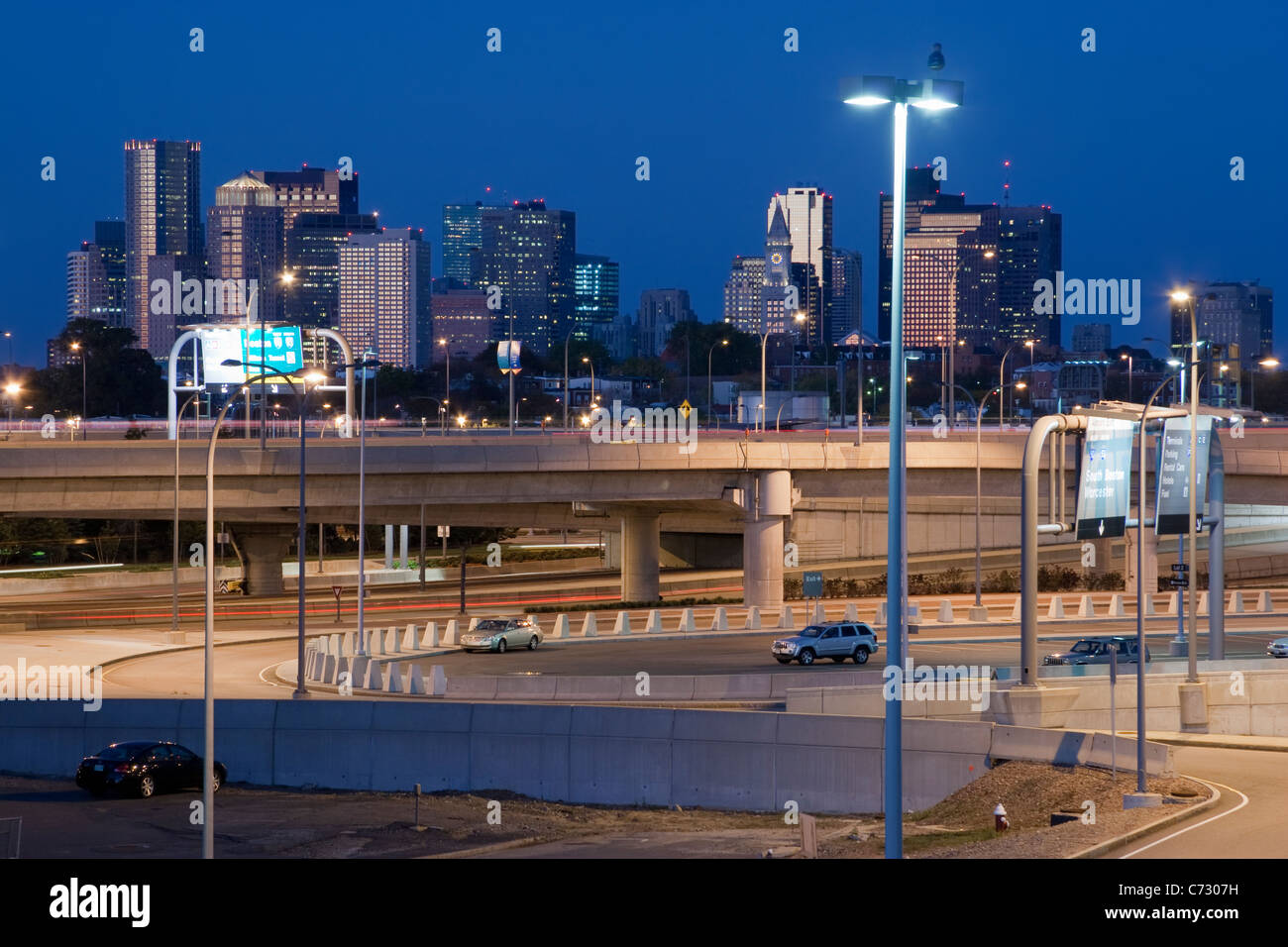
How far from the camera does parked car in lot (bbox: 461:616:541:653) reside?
150ft

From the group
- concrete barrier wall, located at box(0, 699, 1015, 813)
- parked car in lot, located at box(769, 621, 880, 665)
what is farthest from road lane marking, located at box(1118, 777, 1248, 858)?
parked car in lot, located at box(769, 621, 880, 665)

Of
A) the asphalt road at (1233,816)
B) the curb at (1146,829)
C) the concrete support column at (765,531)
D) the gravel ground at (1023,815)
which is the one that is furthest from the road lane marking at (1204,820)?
the concrete support column at (765,531)

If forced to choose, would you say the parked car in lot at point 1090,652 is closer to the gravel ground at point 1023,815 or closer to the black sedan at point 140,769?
the gravel ground at point 1023,815

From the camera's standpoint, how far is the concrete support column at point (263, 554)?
241ft

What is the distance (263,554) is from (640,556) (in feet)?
68.8

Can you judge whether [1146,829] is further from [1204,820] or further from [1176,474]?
[1176,474]

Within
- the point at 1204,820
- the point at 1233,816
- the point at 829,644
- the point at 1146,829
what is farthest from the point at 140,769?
the point at 829,644

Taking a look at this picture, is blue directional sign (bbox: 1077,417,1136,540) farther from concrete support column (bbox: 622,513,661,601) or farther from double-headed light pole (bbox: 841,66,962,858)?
concrete support column (bbox: 622,513,661,601)

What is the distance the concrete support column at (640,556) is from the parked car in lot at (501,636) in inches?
648

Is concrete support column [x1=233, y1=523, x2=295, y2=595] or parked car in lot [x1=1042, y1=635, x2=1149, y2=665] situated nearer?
parked car in lot [x1=1042, y1=635, x2=1149, y2=665]

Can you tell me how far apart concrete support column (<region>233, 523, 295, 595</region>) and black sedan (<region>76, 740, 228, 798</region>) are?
149 feet

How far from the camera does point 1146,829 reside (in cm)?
1902
